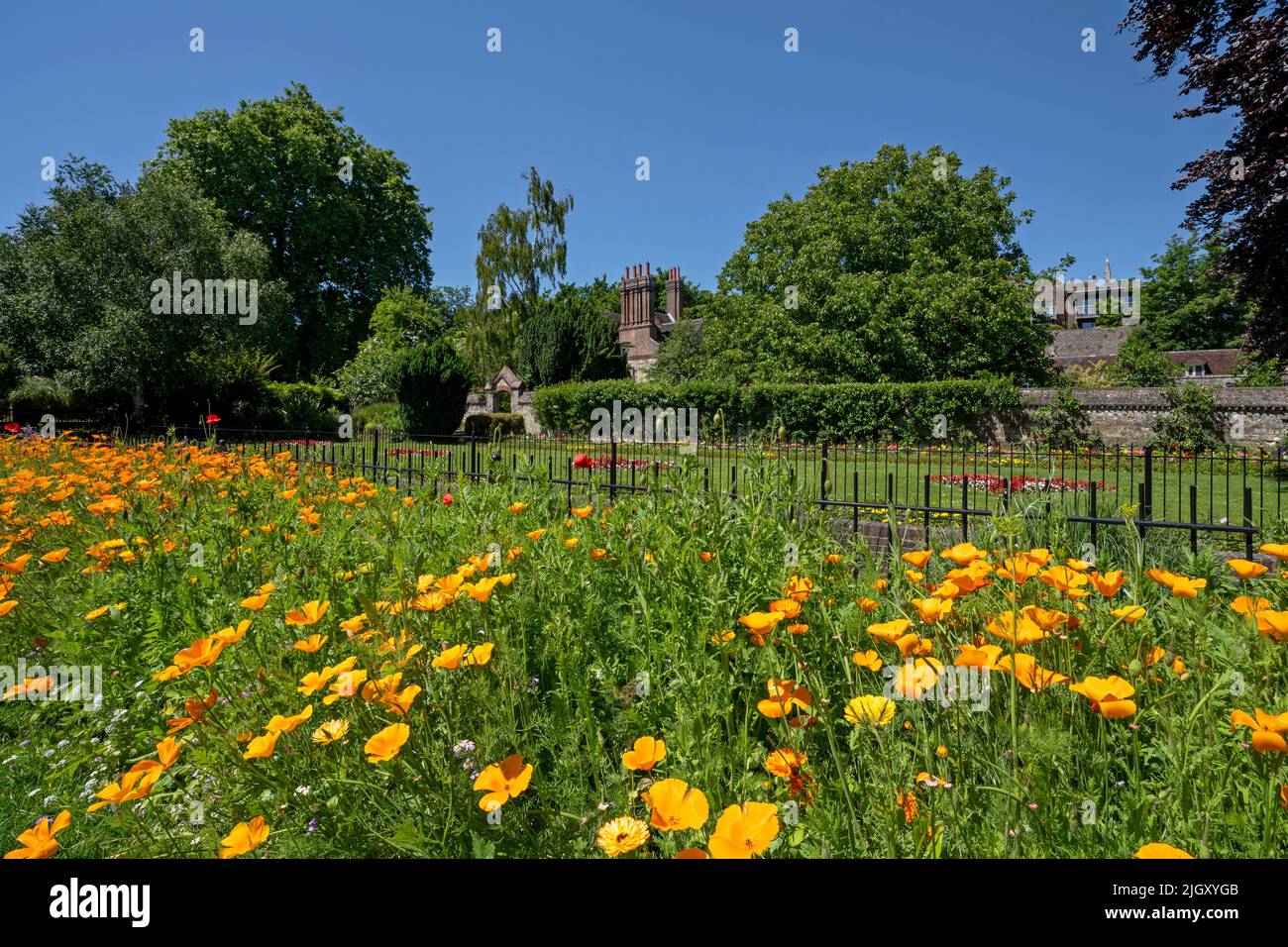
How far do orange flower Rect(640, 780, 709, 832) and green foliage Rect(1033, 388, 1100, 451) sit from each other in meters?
20.0

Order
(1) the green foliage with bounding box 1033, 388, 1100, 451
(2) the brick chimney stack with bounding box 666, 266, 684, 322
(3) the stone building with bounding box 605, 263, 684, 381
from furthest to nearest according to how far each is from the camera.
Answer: (2) the brick chimney stack with bounding box 666, 266, 684, 322 → (3) the stone building with bounding box 605, 263, 684, 381 → (1) the green foliage with bounding box 1033, 388, 1100, 451

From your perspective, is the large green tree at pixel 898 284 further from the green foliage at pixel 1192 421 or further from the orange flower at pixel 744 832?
the orange flower at pixel 744 832

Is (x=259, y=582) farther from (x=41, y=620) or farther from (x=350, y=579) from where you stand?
(x=41, y=620)

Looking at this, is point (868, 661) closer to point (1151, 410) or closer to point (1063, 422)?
point (1063, 422)

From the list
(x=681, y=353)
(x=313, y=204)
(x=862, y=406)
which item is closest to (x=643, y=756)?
(x=862, y=406)

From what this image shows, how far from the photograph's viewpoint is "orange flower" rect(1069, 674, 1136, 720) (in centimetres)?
109

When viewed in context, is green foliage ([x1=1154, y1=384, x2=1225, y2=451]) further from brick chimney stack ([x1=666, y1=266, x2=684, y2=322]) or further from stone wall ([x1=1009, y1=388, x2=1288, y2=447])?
brick chimney stack ([x1=666, y1=266, x2=684, y2=322])

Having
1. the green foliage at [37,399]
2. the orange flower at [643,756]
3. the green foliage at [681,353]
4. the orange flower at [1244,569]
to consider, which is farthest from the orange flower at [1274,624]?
the green foliage at [681,353]

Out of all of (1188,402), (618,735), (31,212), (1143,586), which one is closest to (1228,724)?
(1143,586)

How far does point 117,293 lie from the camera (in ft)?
58.0

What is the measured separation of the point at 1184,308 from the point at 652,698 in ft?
182

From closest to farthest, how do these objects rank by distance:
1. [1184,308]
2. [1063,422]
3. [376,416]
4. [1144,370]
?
1. [1063,422]
2. [376,416]
3. [1144,370]
4. [1184,308]

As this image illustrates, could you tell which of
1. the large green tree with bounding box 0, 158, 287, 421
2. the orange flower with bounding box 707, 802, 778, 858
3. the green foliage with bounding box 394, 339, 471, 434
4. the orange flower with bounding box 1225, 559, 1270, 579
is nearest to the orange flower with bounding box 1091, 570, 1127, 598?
the orange flower with bounding box 1225, 559, 1270, 579

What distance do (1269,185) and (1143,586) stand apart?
1194 cm
